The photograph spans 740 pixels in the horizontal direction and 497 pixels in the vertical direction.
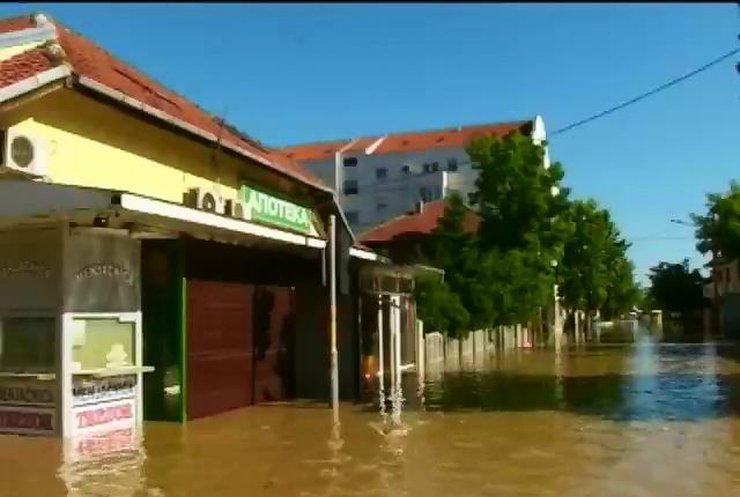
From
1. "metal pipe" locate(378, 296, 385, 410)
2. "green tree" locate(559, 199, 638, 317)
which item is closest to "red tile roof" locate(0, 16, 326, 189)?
"metal pipe" locate(378, 296, 385, 410)

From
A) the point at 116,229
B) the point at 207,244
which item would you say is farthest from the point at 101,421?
the point at 207,244

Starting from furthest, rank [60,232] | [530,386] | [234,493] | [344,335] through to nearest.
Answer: [530,386] < [344,335] < [60,232] < [234,493]

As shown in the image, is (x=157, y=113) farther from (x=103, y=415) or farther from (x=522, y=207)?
(x=522, y=207)

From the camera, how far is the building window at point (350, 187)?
8203 cm

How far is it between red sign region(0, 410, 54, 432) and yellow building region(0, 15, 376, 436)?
2 centimetres

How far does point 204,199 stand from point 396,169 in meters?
67.2

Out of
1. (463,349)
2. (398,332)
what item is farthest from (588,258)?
(398,332)

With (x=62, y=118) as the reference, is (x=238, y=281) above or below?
below

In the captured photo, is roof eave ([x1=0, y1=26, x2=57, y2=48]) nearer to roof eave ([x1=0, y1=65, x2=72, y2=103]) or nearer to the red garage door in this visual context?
roof eave ([x1=0, y1=65, x2=72, y2=103])

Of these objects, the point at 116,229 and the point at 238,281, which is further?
the point at 238,281

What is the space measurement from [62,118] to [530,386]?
41.6 feet

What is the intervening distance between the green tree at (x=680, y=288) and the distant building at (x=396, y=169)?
17.4 meters

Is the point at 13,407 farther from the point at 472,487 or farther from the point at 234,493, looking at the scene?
the point at 472,487

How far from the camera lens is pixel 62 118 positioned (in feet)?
40.4
